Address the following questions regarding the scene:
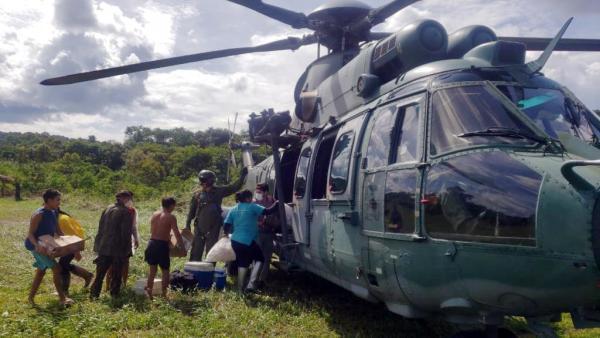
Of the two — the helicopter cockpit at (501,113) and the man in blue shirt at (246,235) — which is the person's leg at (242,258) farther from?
the helicopter cockpit at (501,113)

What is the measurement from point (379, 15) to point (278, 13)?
167 cm

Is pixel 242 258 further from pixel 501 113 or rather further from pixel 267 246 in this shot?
pixel 501 113

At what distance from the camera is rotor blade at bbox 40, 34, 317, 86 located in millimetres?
7113

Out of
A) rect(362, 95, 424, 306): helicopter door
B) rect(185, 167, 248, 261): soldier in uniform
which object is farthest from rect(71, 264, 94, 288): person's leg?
rect(362, 95, 424, 306): helicopter door

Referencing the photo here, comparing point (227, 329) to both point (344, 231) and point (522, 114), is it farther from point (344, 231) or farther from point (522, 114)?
point (522, 114)

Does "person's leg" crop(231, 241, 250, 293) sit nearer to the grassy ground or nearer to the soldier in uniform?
the grassy ground

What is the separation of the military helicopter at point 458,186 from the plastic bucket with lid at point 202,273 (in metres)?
1.67

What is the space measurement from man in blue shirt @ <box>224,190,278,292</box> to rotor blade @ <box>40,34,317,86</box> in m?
2.22

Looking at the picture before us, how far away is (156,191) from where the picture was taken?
1361 inches

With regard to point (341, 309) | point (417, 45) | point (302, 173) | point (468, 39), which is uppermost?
point (468, 39)

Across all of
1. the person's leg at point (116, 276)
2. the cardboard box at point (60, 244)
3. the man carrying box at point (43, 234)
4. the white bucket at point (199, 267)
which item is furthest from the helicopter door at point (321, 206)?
the man carrying box at point (43, 234)

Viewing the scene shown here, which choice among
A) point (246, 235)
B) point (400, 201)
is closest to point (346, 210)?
point (400, 201)

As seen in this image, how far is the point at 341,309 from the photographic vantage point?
6.73m

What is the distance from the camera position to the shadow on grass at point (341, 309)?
5.75 m
